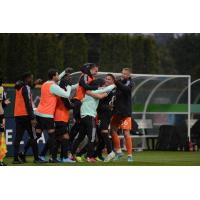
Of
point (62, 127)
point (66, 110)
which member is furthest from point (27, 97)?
point (62, 127)

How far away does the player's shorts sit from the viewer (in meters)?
19.9

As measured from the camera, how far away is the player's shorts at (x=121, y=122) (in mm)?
19906

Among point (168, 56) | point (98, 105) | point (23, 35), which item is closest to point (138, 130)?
point (98, 105)

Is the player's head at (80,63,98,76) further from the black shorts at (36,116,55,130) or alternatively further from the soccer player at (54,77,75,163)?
the black shorts at (36,116,55,130)

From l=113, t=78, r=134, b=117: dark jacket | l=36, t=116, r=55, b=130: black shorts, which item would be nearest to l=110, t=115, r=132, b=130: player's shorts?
l=113, t=78, r=134, b=117: dark jacket

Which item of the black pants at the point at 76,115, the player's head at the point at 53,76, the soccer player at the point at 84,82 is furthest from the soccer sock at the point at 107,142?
the player's head at the point at 53,76

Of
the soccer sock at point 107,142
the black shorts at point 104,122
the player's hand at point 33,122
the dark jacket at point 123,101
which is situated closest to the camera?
the player's hand at point 33,122

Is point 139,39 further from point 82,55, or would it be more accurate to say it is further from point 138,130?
point 138,130

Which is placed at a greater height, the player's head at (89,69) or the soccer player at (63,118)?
the player's head at (89,69)

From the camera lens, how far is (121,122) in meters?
20.2

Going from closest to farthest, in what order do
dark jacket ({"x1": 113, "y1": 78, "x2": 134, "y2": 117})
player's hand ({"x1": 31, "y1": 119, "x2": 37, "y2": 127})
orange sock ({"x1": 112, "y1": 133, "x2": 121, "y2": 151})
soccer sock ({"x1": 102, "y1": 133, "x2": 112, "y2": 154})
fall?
player's hand ({"x1": 31, "y1": 119, "x2": 37, "y2": 127}) → soccer sock ({"x1": 102, "y1": 133, "x2": 112, "y2": 154}) → dark jacket ({"x1": 113, "y1": 78, "x2": 134, "y2": 117}) → orange sock ({"x1": 112, "y1": 133, "x2": 121, "y2": 151})

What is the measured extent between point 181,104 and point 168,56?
127 feet

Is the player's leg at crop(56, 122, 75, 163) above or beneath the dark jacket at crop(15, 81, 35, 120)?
beneath

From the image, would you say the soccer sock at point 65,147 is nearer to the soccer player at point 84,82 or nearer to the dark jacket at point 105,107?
the soccer player at point 84,82
